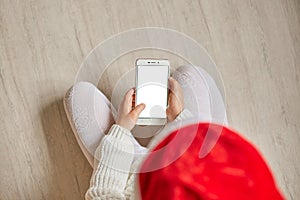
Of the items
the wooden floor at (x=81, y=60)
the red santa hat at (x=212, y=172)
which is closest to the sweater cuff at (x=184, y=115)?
the wooden floor at (x=81, y=60)

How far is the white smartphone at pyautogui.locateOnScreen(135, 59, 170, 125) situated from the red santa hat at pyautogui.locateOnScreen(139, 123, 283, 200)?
47 centimetres

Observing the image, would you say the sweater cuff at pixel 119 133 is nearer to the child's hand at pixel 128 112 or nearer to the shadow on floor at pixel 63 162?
the child's hand at pixel 128 112

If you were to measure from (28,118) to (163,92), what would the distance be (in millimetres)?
286

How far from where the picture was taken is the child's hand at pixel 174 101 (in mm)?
1026

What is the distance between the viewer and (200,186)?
1.72 feet

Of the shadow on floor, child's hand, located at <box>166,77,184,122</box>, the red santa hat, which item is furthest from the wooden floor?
the red santa hat

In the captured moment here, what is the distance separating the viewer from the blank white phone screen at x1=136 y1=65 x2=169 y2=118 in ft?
3.39

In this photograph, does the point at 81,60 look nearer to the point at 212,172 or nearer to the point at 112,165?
the point at 112,165

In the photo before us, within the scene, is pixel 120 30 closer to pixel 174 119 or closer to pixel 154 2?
pixel 154 2

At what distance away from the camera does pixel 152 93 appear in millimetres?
1035

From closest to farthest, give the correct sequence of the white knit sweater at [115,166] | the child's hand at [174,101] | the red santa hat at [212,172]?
the red santa hat at [212,172]
the white knit sweater at [115,166]
the child's hand at [174,101]

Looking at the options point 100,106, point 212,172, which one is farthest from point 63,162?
point 212,172

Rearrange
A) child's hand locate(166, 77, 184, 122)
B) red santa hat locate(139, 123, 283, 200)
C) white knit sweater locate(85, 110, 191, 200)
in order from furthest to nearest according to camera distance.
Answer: child's hand locate(166, 77, 184, 122) < white knit sweater locate(85, 110, 191, 200) < red santa hat locate(139, 123, 283, 200)

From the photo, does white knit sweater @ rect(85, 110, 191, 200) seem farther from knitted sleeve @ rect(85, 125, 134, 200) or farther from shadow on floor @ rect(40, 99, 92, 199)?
shadow on floor @ rect(40, 99, 92, 199)
